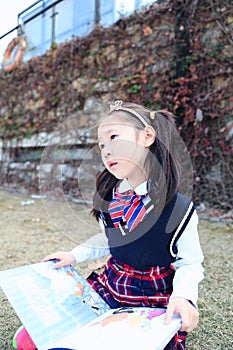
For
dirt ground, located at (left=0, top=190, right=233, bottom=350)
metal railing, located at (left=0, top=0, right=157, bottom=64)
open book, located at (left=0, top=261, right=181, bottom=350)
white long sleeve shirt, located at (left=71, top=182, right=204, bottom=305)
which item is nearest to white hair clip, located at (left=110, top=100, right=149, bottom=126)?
white long sleeve shirt, located at (left=71, top=182, right=204, bottom=305)

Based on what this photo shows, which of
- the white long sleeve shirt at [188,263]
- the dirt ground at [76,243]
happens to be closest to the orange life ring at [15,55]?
the dirt ground at [76,243]

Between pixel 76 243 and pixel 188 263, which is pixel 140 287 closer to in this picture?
pixel 188 263

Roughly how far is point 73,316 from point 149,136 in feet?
1.36

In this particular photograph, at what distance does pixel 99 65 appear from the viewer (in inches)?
123

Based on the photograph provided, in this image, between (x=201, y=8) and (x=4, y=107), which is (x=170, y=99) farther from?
(x=4, y=107)

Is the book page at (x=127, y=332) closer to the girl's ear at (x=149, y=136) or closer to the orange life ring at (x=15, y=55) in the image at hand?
the girl's ear at (x=149, y=136)

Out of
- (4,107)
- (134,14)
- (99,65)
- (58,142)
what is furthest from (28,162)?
(58,142)

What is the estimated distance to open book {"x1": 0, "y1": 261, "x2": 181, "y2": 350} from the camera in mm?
580

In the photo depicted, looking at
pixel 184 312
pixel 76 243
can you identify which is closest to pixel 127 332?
pixel 184 312

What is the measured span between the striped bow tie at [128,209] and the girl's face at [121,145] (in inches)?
2.8

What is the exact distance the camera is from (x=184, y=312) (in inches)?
23.9

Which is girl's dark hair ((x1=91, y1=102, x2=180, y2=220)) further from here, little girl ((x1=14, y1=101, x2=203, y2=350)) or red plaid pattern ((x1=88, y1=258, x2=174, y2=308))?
red plaid pattern ((x1=88, y1=258, x2=174, y2=308))

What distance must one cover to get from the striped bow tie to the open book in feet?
0.58

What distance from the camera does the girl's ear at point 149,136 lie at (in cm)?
73
